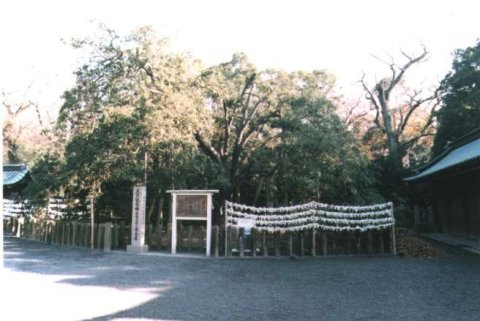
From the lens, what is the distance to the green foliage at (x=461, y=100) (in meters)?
23.6

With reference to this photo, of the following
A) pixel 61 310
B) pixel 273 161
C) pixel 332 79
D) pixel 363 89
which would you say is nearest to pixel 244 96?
pixel 273 161

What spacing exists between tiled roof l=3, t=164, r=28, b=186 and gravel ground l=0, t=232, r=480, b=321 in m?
15.4

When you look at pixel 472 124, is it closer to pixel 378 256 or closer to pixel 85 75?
pixel 378 256

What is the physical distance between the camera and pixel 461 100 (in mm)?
24188

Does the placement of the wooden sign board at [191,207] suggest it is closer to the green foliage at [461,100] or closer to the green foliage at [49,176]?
the green foliage at [49,176]

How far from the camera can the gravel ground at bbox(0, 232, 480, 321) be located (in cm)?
612

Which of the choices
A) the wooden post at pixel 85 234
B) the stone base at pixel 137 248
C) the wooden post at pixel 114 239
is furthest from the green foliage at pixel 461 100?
the wooden post at pixel 85 234

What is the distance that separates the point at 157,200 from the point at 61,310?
1083cm

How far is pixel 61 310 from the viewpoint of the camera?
6.11 metres

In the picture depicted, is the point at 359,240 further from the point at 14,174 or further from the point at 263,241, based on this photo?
the point at 14,174

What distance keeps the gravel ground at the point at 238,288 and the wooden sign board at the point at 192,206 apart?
1.37 meters

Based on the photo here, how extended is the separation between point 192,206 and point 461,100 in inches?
709

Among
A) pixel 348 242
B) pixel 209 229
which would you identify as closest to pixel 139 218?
pixel 209 229

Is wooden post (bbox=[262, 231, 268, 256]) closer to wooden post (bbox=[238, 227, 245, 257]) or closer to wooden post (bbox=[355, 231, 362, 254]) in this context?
wooden post (bbox=[238, 227, 245, 257])
